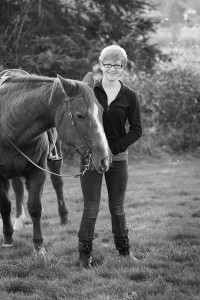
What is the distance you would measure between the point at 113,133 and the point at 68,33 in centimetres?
845

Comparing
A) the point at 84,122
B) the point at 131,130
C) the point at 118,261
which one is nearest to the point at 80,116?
the point at 84,122

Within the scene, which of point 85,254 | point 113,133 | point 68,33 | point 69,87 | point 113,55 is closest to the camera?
point 69,87

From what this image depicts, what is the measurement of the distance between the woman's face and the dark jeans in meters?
0.84

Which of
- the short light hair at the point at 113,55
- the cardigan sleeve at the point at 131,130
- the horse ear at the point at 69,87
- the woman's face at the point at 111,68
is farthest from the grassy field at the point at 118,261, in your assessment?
the short light hair at the point at 113,55

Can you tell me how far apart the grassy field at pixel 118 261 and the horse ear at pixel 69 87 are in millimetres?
1704

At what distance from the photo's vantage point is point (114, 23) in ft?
40.2

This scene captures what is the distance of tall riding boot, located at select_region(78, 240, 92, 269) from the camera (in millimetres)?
4371

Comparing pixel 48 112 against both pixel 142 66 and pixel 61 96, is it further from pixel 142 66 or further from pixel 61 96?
pixel 142 66

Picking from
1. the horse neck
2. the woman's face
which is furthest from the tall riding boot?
the woman's face

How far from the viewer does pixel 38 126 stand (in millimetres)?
4371

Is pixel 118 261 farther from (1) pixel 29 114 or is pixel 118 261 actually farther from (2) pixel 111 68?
(2) pixel 111 68

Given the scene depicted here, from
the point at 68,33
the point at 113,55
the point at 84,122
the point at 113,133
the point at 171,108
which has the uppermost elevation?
the point at 68,33

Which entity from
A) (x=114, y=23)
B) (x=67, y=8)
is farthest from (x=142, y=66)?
(x=67, y=8)

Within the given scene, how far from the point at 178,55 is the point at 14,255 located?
12.4m
